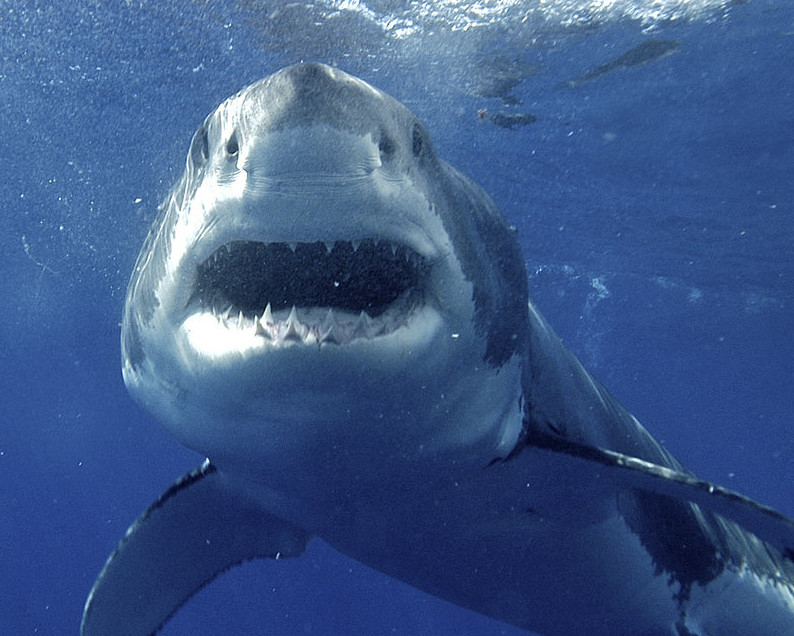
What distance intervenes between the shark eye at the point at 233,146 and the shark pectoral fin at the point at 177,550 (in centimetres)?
223

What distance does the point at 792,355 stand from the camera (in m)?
32.3

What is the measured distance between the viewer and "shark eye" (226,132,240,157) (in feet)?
6.15

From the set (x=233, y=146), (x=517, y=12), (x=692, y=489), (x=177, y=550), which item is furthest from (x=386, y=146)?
(x=517, y=12)

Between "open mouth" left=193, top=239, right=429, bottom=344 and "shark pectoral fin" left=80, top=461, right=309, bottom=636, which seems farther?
"shark pectoral fin" left=80, top=461, right=309, bottom=636

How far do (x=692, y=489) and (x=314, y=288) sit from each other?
1.83 metres

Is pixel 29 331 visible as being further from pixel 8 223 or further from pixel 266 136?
pixel 266 136

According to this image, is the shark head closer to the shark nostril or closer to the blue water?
the shark nostril

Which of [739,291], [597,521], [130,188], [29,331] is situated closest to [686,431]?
[739,291]

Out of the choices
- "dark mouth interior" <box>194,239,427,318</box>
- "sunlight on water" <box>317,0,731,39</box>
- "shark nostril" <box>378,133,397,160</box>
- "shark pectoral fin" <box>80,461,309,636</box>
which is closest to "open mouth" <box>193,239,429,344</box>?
"dark mouth interior" <box>194,239,427,318</box>

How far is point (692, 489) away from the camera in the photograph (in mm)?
2945

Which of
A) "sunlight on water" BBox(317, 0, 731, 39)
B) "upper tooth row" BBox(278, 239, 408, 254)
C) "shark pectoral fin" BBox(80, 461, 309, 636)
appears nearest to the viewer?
"upper tooth row" BBox(278, 239, 408, 254)

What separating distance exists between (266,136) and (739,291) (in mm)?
25473

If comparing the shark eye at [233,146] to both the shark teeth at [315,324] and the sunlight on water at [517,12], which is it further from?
the sunlight on water at [517,12]

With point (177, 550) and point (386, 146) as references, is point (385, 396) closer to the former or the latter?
point (386, 146)
